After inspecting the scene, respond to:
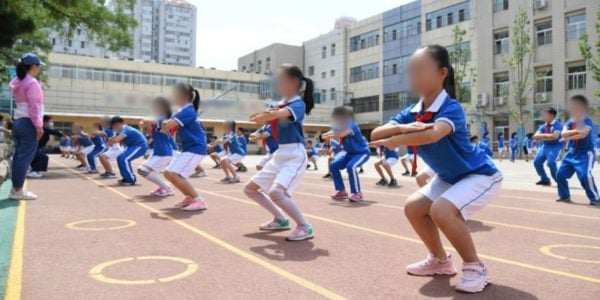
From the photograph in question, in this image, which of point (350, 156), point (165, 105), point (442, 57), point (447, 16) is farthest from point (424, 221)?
point (447, 16)

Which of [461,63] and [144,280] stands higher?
[461,63]

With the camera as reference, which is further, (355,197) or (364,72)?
(364,72)

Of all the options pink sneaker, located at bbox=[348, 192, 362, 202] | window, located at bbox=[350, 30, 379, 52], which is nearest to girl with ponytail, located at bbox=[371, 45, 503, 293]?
pink sneaker, located at bbox=[348, 192, 362, 202]

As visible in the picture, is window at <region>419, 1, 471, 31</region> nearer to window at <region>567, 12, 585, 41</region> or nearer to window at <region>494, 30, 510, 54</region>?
window at <region>494, 30, 510, 54</region>

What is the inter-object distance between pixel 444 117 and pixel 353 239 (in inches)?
84.6

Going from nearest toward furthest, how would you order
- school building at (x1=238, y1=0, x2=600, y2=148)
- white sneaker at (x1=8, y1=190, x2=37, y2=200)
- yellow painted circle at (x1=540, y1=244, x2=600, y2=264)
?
yellow painted circle at (x1=540, y1=244, x2=600, y2=264) < white sneaker at (x1=8, y1=190, x2=37, y2=200) < school building at (x1=238, y1=0, x2=600, y2=148)

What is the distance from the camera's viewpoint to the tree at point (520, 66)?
1294 inches

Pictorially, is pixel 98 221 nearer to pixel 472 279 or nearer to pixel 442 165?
pixel 442 165

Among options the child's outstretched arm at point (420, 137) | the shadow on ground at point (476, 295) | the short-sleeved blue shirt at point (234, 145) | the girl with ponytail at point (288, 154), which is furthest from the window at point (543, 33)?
the child's outstretched arm at point (420, 137)

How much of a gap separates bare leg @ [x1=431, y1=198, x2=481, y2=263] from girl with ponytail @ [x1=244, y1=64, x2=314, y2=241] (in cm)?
196

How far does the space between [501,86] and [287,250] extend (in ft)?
118

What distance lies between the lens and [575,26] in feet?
107

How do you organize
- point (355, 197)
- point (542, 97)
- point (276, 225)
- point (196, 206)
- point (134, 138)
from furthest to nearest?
point (542, 97) → point (134, 138) → point (355, 197) → point (196, 206) → point (276, 225)

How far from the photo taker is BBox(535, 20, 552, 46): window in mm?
33969
